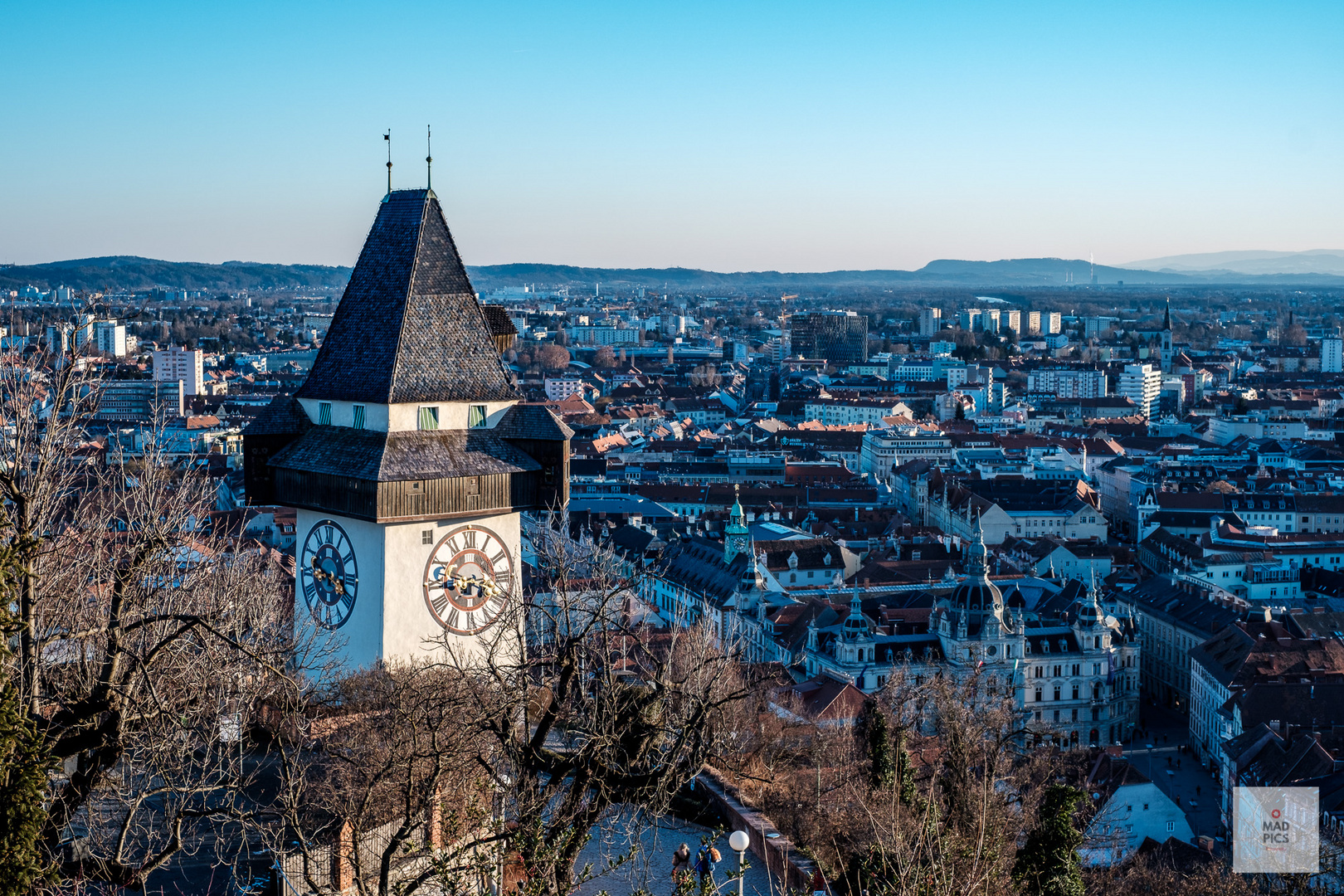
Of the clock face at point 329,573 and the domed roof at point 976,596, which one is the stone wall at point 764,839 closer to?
the clock face at point 329,573

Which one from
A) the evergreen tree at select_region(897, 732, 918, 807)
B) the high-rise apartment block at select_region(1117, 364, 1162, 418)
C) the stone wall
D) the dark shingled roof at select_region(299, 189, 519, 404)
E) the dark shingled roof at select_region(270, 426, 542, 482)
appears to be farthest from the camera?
the high-rise apartment block at select_region(1117, 364, 1162, 418)

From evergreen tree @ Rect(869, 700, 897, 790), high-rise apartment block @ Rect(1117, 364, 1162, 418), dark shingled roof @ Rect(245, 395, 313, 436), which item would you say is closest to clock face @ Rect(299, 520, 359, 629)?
dark shingled roof @ Rect(245, 395, 313, 436)

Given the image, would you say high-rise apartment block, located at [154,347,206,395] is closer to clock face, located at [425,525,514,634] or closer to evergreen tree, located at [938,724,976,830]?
evergreen tree, located at [938,724,976,830]

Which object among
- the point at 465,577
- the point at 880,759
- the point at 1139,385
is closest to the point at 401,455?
the point at 465,577

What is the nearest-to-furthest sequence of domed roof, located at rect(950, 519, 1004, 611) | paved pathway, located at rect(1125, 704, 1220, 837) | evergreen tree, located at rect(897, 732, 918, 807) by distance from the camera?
1. evergreen tree, located at rect(897, 732, 918, 807)
2. paved pathway, located at rect(1125, 704, 1220, 837)
3. domed roof, located at rect(950, 519, 1004, 611)

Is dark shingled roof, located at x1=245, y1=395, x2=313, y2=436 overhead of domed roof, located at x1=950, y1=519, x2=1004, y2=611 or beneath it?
overhead

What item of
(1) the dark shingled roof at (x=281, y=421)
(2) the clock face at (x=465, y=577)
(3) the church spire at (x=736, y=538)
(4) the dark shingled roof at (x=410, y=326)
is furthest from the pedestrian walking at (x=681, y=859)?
(3) the church spire at (x=736, y=538)

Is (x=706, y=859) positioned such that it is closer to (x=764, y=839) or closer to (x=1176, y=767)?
(x=764, y=839)
